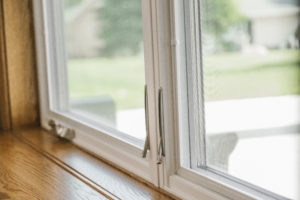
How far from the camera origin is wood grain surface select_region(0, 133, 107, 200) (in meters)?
1.15

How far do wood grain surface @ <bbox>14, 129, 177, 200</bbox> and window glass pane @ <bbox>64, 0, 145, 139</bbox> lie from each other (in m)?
0.14

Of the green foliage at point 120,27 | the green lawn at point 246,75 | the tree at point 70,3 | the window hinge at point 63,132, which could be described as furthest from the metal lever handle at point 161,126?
the tree at point 70,3

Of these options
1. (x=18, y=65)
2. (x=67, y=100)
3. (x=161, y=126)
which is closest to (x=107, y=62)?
(x=67, y=100)

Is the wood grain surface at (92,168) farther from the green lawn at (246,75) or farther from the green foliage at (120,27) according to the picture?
the green foliage at (120,27)

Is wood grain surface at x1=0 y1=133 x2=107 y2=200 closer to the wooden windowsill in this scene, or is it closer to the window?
the wooden windowsill

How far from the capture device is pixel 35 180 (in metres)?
1.28

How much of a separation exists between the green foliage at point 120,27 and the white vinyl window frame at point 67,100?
174 millimetres

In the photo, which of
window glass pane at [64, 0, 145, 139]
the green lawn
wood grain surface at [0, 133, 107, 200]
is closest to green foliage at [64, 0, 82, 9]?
window glass pane at [64, 0, 145, 139]

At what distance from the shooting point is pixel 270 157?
905mm

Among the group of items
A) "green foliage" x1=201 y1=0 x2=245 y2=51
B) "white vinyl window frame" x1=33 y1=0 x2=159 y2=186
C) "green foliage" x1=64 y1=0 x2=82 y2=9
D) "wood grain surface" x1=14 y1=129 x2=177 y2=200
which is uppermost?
"green foliage" x1=64 y1=0 x2=82 y2=9

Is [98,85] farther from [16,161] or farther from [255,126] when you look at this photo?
[255,126]

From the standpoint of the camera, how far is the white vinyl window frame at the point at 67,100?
1.13 m

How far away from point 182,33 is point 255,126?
10.6 inches

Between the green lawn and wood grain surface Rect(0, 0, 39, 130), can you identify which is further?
wood grain surface Rect(0, 0, 39, 130)
